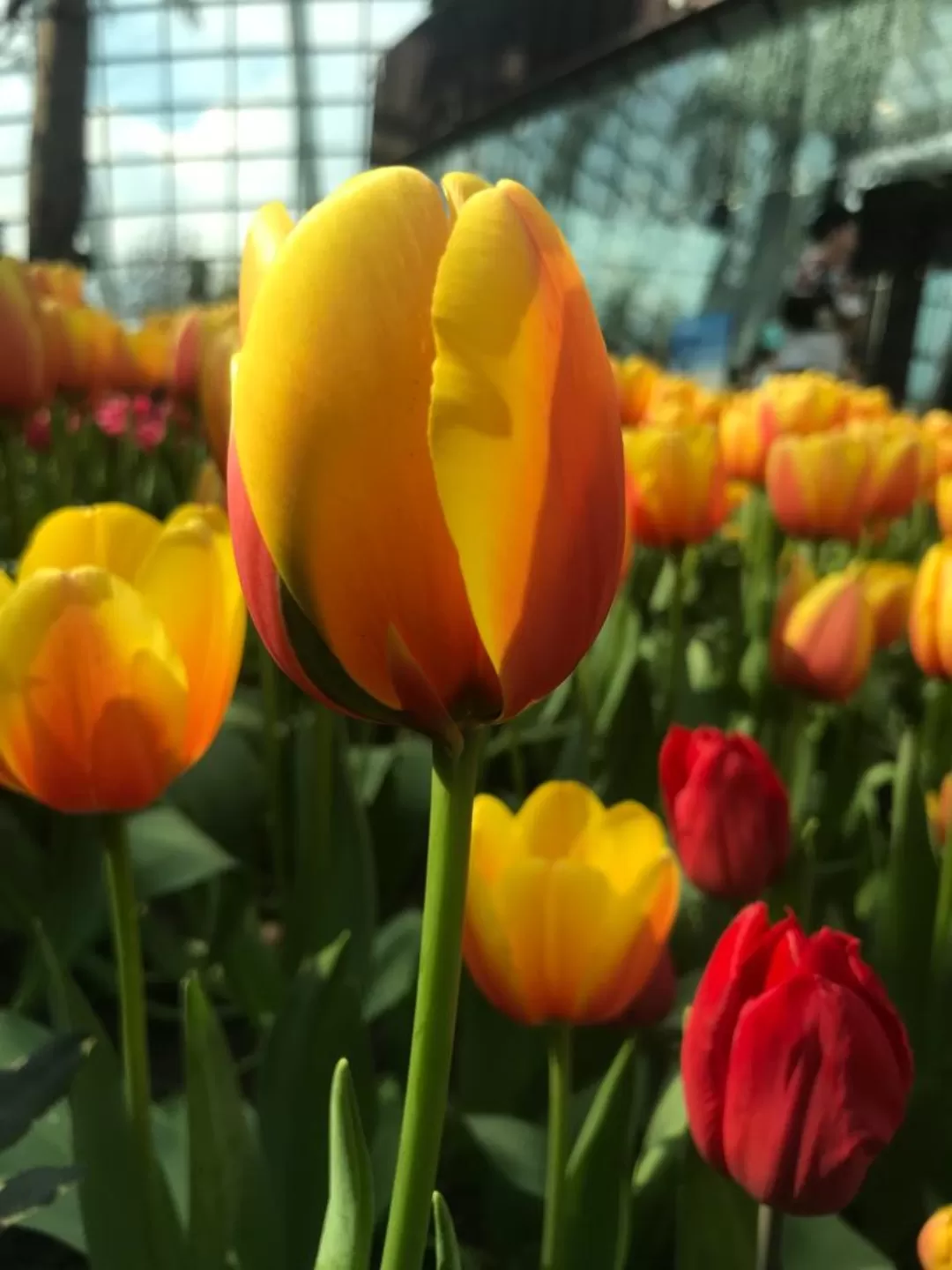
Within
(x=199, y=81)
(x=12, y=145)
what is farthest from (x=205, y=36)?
(x=12, y=145)

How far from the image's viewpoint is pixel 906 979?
1.94ft

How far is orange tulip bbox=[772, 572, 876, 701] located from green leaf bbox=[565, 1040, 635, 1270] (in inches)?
14.6

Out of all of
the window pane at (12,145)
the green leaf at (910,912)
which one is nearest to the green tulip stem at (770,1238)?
the green leaf at (910,912)

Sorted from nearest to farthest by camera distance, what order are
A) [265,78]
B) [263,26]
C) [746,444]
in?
[746,444], [263,26], [265,78]

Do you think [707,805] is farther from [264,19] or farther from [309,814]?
[264,19]

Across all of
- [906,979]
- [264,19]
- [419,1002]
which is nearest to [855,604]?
[906,979]

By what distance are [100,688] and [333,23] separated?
1430 centimetres

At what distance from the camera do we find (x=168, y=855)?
650 mm

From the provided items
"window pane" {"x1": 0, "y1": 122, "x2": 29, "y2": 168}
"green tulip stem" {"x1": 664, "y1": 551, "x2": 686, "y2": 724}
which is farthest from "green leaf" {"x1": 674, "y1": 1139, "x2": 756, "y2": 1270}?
"window pane" {"x1": 0, "y1": 122, "x2": 29, "y2": 168}

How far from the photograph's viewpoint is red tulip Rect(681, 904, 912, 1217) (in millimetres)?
330

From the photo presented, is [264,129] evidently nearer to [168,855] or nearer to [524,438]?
[168,855]

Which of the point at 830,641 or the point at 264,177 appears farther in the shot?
the point at 264,177

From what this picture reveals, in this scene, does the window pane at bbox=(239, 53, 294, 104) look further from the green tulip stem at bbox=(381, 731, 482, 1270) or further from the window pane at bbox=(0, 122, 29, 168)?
the green tulip stem at bbox=(381, 731, 482, 1270)

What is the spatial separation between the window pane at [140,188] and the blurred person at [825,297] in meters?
10.4
